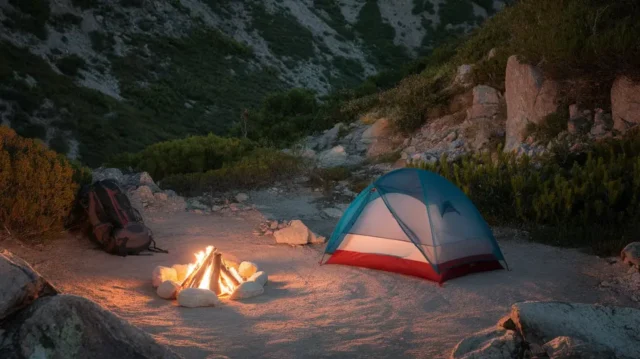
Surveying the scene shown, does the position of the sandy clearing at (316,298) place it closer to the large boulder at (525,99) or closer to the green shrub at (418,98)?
the large boulder at (525,99)

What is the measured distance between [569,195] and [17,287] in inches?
275

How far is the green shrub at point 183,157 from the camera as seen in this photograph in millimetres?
13797

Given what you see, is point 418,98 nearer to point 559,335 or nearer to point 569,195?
point 569,195

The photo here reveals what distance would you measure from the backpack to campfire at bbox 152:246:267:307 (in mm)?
973

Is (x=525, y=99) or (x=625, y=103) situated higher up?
(x=525, y=99)

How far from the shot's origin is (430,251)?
6.75 metres

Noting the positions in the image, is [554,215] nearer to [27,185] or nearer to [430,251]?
[430,251]

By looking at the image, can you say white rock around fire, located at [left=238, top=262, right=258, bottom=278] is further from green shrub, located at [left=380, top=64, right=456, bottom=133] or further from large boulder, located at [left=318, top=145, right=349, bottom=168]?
green shrub, located at [left=380, top=64, right=456, bottom=133]

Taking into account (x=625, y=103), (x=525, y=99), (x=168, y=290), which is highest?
(x=525, y=99)

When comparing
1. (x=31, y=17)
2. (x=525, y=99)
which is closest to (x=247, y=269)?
(x=525, y=99)

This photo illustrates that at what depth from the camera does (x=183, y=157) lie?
14125 millimetres

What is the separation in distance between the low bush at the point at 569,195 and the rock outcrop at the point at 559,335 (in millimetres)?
3626

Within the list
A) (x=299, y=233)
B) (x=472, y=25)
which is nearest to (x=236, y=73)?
(x=472, y=25)

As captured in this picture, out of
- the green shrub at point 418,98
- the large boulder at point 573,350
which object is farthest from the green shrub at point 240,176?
the large boulder at point 573,350
